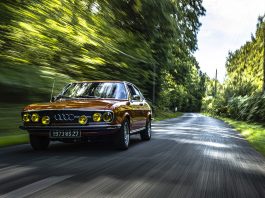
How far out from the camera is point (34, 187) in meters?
4.81

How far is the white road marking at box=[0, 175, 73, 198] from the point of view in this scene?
4.41m

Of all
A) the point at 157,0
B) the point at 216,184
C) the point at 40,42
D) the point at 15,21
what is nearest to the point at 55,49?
the point at 40,42

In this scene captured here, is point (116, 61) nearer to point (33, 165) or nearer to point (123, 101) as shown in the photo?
point (123, 101)

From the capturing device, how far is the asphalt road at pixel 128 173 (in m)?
4.84

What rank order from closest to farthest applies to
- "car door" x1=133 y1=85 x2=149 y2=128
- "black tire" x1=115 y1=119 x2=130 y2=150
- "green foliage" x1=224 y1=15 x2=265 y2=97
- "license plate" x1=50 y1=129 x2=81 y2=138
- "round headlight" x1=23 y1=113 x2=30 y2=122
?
1. "license plate" x1=50 y1=129 x2=81 y2=138
2. "round headlight" x1=23 y1=113 x2=30 y2=122
3. "black tire" x1=115 y1=119 x2=130 y2=150
4. "car door" x1=133 y1=85 x2=149 y2=128
5. "green foliage" x1=224 y1=15 x2=265 y2=97

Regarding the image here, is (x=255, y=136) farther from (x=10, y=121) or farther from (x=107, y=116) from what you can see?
(x=107, y=116)

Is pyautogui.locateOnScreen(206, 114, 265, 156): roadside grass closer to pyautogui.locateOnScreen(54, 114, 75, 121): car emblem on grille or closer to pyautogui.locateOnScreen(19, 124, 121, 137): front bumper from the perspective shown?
pyautogui.locateOnScreen(19, 124, 121, 137): front bumper

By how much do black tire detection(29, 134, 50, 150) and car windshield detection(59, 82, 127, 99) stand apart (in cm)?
137

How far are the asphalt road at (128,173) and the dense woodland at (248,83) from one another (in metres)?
20.2

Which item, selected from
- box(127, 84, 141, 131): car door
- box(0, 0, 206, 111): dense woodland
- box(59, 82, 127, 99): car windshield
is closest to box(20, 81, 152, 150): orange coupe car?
box(59, 82, 127, 99): car windshield

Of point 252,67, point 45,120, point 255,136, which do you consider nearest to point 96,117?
point 45,120

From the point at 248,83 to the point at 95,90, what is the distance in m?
40.1

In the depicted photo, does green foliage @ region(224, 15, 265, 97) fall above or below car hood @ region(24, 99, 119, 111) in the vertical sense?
above

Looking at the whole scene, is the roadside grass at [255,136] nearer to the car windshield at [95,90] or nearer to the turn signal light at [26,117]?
the car windshield at [95,90]
